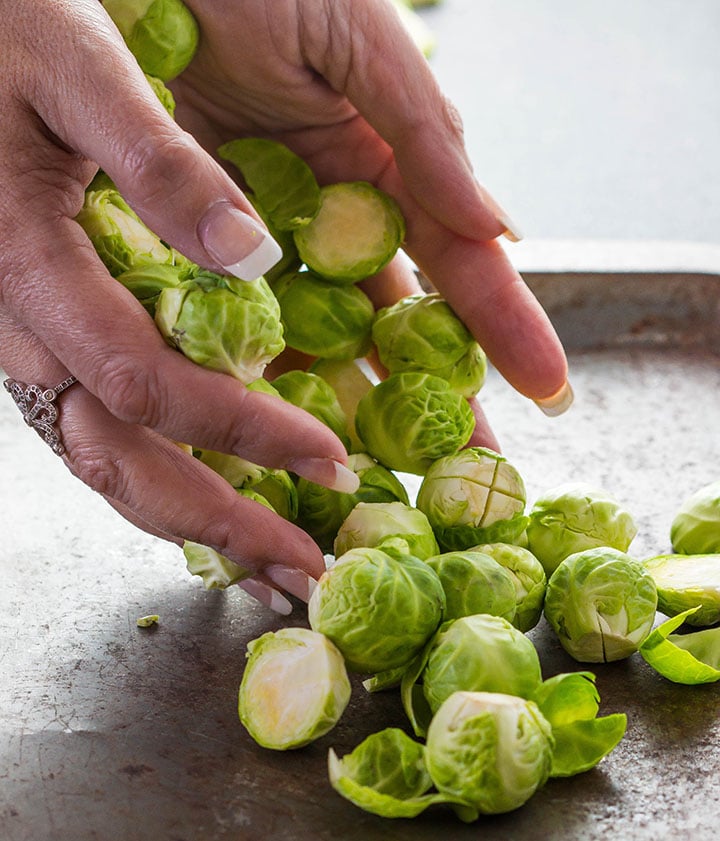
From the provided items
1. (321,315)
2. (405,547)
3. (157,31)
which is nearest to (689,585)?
(405,547)

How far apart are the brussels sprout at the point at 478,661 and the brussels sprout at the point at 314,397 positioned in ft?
1.48

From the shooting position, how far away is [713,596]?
4.79 feet

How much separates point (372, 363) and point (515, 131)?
2801 millimetres

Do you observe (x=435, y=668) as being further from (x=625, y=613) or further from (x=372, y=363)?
(x=372, y=363)

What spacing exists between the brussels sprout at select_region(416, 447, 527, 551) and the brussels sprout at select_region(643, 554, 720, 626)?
0.21m

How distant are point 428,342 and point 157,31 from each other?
0.59 meters

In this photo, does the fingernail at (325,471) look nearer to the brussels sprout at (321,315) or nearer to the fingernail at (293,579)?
the fingernail at (293,579)

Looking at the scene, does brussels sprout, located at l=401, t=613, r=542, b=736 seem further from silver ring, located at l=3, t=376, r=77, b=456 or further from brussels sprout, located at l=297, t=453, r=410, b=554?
silver ring, located at l=3, t=376, r=77, b=456

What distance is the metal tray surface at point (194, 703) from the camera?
3.79 feet

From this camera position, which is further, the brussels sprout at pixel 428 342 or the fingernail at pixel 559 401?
the fingernail at pixel 559 401

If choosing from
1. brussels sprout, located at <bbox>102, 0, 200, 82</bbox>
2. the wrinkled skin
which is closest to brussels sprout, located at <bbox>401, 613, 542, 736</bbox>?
the wrinkled skin

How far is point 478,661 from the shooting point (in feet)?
3.81

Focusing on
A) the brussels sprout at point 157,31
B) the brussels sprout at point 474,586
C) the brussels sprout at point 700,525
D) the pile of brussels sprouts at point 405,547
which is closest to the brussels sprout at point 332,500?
the pile of brussels sprouts at point 405,547

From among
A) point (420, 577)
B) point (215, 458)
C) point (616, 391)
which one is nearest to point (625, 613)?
point (420, 577)
